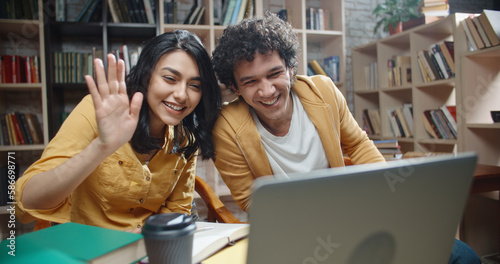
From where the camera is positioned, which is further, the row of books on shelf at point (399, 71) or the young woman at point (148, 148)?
the row of books on shelf at point (399, 71)

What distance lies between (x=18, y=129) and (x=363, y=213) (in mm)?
2953

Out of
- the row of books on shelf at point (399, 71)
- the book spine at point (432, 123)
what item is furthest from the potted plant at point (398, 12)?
the book spine at point (432, 123)

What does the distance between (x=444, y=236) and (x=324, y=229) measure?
23 cm

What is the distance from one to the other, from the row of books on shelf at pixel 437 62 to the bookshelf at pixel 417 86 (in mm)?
44

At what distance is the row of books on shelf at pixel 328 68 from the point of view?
3248 mm

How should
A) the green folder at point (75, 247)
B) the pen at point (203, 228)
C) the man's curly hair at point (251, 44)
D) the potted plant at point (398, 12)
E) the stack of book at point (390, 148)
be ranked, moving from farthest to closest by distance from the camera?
1. the potted plant at point (398, 12)
2. the stack of book at point (390, 148)
3. the man's curly hair at point (251, 44)
4. the pen at point (203, 228)
5. the green folder at point (75, 247)

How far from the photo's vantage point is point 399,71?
116 inches

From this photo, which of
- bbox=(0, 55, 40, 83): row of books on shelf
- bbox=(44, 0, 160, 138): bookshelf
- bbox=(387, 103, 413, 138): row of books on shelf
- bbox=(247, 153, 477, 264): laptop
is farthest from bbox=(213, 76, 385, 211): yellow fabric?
bbox=(0, 55, 40, 83): row of books on shelf

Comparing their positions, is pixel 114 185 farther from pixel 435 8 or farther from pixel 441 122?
pixel 435 8

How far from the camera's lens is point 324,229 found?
1.36 ft

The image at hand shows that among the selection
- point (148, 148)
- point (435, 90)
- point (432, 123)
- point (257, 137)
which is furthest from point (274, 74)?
point (435, 90)

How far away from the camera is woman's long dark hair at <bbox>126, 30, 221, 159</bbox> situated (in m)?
1.26

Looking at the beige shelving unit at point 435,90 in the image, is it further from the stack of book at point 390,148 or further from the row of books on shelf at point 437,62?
the stack of book at point 390,148

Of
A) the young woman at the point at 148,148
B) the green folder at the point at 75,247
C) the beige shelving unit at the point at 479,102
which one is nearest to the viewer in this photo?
the green folder at the point at 75,247
